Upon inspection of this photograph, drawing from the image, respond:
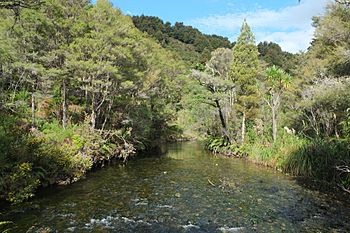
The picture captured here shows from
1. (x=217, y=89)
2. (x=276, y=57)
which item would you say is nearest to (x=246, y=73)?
(x=217, y=89)

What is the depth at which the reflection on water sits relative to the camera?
9.07 m

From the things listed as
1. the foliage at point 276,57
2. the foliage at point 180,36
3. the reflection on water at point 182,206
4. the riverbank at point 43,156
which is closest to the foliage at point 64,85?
the riverbank at point 43,156

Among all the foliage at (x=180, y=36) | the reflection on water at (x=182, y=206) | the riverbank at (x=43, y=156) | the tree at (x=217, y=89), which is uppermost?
the foliage at (x=180, y=36)

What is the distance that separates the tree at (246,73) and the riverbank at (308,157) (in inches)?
166

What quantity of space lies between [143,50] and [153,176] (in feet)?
29.9

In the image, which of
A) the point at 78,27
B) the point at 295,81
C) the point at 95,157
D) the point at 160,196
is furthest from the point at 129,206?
the point at 295,81

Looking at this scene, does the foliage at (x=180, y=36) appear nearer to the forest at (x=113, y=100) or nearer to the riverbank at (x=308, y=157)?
the forest at (x=113, y=100)

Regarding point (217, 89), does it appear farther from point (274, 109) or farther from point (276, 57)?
point (276, 57)

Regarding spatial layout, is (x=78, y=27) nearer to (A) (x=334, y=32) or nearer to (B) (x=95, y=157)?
(B) (x=95, y=157)

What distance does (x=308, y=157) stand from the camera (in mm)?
15453

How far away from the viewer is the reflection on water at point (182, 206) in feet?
29.8

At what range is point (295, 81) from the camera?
24.3 metres

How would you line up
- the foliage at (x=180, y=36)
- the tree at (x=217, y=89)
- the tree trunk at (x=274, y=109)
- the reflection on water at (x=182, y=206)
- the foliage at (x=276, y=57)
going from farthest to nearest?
the foliage at (x=180, y=36) < the foliage at (x=276, y=57) < the tree at (x=217, y=89) < the tree trunk at (x=274, y=109) < the reflection on water at (x=182, y=206)

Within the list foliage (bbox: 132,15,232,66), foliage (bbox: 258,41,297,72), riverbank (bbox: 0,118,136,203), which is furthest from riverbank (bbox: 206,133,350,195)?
foliage (bbox: 132,15,232,66)
